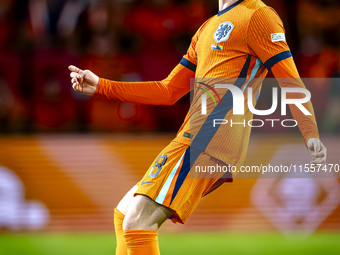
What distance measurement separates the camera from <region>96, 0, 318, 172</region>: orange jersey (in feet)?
6.59

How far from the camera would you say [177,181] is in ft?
6.77

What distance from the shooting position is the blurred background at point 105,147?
461 cm

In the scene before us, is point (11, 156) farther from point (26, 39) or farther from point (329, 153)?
point (329, 153)

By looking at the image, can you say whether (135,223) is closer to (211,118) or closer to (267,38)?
(211,118)

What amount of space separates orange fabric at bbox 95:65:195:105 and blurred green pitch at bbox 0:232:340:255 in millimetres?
2146

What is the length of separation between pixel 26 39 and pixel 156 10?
1428mm

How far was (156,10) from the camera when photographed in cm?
523

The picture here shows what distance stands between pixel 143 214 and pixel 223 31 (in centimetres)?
87

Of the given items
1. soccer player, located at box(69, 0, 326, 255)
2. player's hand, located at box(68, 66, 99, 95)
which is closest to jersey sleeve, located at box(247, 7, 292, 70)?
soccer player, located at box(69, 0, 326, 255)

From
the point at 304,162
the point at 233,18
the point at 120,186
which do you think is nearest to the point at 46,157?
the point at 120,186

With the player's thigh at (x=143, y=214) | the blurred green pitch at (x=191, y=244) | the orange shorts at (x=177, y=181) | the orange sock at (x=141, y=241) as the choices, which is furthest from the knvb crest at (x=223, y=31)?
the blurred green pitch at (x=191, y=244)

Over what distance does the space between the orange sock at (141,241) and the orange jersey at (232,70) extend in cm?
43

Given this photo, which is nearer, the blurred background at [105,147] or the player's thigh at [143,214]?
the player's thigh at [143,214]

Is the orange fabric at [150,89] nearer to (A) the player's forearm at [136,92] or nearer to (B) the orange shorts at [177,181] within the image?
(A) the player's forearm at [136,92]
